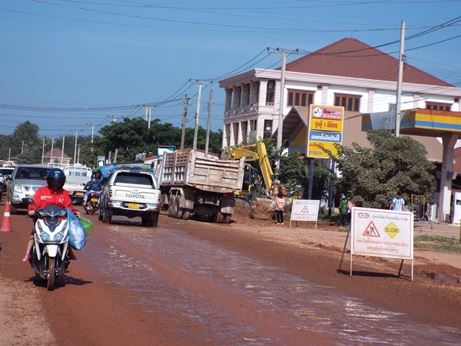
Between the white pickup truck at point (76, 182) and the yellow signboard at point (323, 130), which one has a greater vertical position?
the yellow signboard at point (323, 130)

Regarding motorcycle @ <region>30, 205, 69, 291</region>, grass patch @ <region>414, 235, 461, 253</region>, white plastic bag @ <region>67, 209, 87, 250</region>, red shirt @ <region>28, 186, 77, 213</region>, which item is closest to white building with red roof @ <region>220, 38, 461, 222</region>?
grass patch @ <region>414, 235, 461, 253</region>

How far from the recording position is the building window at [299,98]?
7881 centimetres

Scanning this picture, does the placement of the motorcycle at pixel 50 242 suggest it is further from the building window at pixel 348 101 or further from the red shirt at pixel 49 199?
the building window at pixel 348 101

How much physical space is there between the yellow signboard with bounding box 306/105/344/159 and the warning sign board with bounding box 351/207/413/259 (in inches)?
939

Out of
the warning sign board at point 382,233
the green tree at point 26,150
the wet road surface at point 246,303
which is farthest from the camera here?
the green tree at point 26,150

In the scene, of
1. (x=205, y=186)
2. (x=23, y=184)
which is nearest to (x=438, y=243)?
(x=205, y=186)

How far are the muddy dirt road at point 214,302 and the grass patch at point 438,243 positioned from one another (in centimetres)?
828

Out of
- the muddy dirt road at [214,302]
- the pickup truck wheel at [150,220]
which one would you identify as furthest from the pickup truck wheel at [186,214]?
the muddy dirt road at [214,302]

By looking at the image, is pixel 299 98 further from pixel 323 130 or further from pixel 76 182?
pixel 76 182

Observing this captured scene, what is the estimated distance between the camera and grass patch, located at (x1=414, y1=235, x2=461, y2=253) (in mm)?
25922

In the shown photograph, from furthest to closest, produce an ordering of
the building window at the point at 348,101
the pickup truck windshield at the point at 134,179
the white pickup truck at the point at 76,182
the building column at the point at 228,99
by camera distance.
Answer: the building column at the point at 228,99 < the building window at the point at 348,101 < the white pickup truck at the point at 76,182 < the pickup truck windshield at the point at 134,179

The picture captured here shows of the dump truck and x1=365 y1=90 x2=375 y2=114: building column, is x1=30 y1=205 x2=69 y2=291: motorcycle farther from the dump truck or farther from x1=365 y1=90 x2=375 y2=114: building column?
x1=365 y1=90 x2=375 y2=114: building column

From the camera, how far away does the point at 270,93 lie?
261 ft

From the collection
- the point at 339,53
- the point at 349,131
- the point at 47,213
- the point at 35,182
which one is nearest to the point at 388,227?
the point at 47,213
